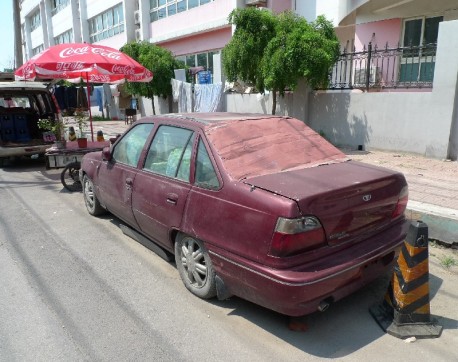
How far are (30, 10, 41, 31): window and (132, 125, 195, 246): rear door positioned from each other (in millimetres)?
45926

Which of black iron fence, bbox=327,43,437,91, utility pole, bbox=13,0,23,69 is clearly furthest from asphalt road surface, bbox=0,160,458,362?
utility pole, bbox=13,0,23,69

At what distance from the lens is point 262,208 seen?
2768mm

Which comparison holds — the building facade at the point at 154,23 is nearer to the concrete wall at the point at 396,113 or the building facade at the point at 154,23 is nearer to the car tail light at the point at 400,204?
the concrete wall at the point at 396,113

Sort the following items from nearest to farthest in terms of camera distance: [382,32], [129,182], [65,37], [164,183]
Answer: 1. [164,183]
2. [129,182]
3. [382,32]
4. [65,37]

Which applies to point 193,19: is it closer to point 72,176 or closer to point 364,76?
point 364,76

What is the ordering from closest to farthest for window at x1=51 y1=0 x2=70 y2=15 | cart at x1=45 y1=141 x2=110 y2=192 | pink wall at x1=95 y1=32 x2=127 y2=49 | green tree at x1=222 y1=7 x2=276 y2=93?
cart at x1=45 y1=141 x2=110 y2=192, green tree at x1=222 y1=7 x2=276 y2=93, pink wall at x1=95 y1=32 x2=127 y2=49, window at x1=51 y1=0 x2=70 y2=15

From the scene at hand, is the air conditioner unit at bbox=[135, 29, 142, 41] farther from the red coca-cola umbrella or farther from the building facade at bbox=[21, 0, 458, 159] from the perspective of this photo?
the red coca-cola umbrella

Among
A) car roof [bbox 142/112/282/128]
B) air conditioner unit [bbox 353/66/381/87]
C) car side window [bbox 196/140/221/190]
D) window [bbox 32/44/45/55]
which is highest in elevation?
window [bbox 32/44/45/55]

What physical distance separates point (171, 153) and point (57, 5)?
1561 inches

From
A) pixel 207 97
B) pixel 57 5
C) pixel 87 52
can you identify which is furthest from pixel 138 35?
pixel 57 5

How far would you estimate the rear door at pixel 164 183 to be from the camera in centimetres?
355

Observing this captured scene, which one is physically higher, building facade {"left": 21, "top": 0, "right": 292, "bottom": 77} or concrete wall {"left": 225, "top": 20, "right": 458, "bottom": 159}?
building facade {"left": 21, "top": 0, "right": 292, "bottom": 77}

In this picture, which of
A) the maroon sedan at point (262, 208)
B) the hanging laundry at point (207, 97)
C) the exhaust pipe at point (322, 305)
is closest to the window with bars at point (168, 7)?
the hanging laundry at point (207, 97)

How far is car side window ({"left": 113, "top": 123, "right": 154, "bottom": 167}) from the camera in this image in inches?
173
